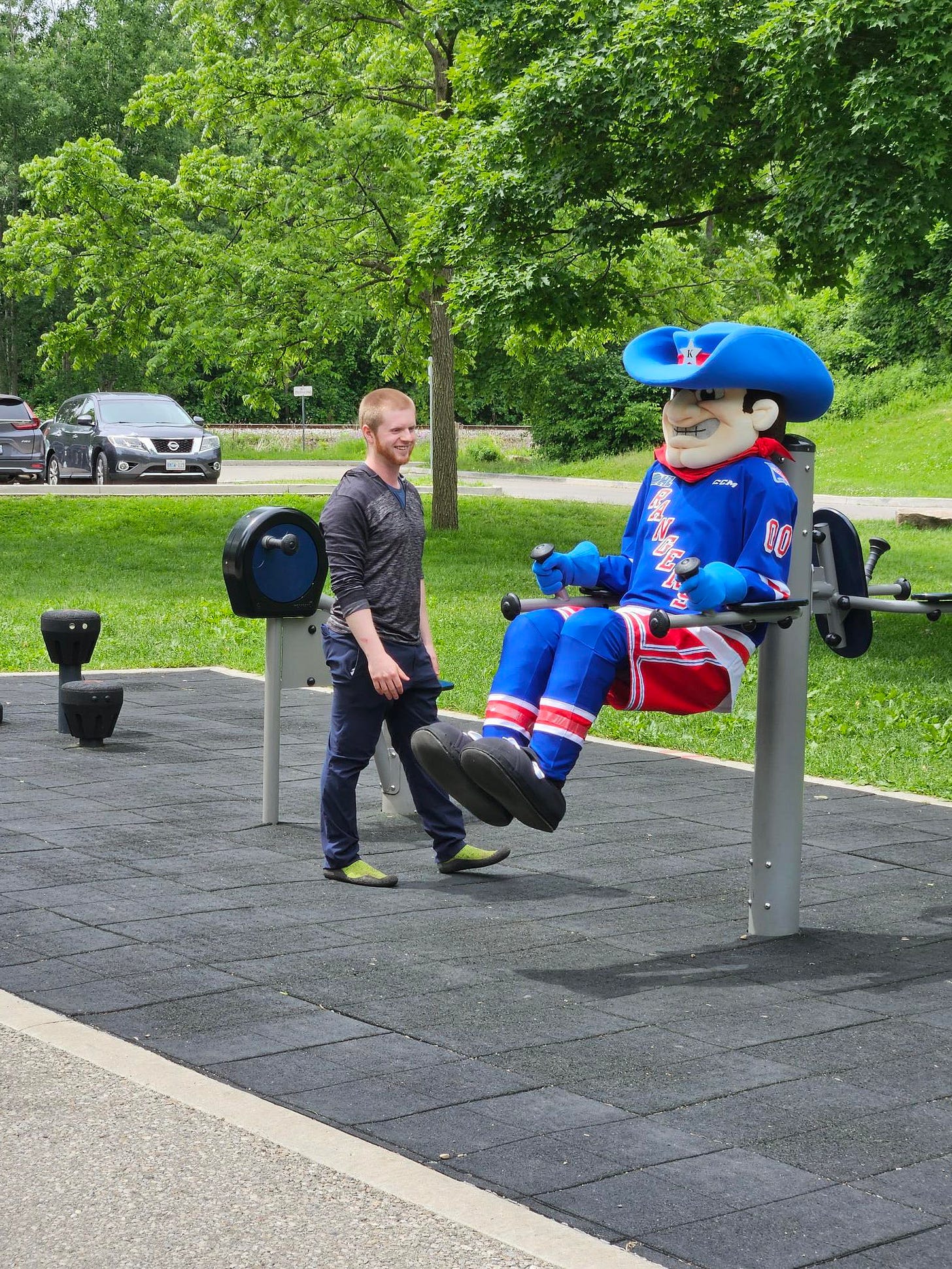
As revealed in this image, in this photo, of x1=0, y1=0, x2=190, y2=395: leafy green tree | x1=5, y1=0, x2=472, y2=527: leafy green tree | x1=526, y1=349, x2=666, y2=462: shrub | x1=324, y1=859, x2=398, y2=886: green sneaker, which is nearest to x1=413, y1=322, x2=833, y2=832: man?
x1=324, y1=859, x2=398, y2=886: green sneaker

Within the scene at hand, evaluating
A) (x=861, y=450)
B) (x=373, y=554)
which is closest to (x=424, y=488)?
(x=861, y=450)

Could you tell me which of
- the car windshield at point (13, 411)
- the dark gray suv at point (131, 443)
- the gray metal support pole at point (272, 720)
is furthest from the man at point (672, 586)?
the car windshield at point (13, 411)

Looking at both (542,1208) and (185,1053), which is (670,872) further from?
(542,1208)

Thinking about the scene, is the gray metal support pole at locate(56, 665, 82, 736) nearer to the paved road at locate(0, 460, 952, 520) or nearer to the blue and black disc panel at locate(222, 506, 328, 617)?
the blue and black disc panel at locate(222, 506, 328, 617)

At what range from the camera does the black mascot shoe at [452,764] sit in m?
4.91

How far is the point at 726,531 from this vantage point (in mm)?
5195

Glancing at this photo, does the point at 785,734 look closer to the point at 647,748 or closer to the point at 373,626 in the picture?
the point at 373,626

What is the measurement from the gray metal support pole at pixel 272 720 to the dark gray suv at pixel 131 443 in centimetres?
1957

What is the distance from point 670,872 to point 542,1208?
3094 mm

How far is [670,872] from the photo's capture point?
641 centimetres

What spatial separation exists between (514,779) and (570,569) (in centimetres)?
90

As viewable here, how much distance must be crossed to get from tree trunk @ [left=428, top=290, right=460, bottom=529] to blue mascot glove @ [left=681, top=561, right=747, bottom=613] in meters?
17.1

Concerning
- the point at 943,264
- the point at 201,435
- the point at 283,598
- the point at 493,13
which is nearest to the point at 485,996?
the point at 283,598

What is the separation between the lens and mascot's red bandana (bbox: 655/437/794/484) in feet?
17.2
